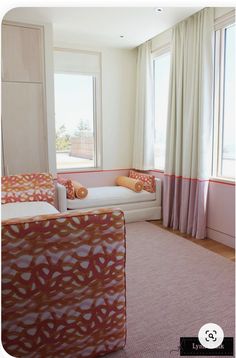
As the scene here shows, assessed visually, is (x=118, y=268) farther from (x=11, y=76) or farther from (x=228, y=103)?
(x=11, y=76)

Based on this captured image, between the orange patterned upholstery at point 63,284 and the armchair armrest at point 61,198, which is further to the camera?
the armchair armrest at point 61,198

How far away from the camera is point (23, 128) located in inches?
147

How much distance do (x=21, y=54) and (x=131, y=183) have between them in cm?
223

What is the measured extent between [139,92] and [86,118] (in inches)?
36.6

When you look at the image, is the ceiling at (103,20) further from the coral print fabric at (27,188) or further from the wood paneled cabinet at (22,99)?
the coral print fabric at (27,188)

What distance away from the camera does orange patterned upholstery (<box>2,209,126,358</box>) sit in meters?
1.34

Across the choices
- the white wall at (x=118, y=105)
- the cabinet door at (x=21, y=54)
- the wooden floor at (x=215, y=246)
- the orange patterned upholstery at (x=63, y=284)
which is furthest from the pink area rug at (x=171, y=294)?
the cabinet door at (x=21, y=54)

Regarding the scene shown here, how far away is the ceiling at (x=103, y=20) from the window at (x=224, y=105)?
1.58 feet

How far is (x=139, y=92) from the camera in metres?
4.76

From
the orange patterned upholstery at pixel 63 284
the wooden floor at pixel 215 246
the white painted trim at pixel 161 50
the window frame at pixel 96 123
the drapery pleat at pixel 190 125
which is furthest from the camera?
the window frame at pixel 96 123

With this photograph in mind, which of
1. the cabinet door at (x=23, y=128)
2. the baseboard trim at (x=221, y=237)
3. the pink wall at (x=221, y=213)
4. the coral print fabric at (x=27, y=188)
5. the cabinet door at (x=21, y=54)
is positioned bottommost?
the baseboard trim at (x=221, y=237)

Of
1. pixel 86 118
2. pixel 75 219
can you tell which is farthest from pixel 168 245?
pixel 86 118

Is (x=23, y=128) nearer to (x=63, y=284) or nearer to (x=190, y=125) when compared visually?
(x=190, y=125)

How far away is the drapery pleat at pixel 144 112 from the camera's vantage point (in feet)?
14.8
